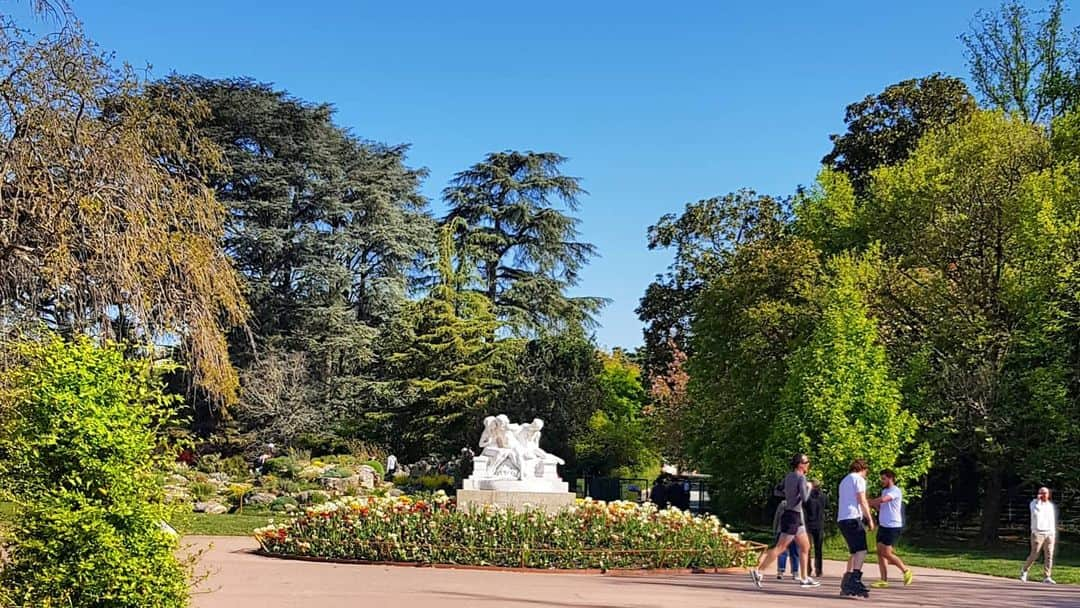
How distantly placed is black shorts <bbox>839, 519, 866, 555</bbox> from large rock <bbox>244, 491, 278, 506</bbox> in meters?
19.6

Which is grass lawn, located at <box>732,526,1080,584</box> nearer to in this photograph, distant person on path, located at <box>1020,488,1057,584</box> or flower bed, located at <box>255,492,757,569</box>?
distant person on path, located at <box>1020,488,1057,584</box>

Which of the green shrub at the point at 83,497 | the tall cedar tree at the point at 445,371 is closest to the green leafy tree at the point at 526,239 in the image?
the tall cedar tree at the point at 445,371

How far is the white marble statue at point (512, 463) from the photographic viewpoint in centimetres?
1873

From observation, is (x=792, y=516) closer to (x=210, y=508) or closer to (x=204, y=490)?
(x=210, y=508)

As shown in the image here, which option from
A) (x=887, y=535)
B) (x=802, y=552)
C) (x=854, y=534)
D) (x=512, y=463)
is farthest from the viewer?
(x=512, y=463)

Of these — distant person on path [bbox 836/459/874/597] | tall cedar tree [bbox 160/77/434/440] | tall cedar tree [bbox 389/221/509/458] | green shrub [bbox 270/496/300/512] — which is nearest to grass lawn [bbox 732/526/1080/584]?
distant person on path [bbox 836/459/874/597]

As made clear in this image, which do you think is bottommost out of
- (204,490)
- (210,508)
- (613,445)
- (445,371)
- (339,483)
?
(210,508)

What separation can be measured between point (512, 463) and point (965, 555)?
10.2m

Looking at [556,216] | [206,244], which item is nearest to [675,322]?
[556,216]

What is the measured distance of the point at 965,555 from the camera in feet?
73.3

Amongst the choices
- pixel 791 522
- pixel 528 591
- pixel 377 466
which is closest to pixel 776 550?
pixel 791 522

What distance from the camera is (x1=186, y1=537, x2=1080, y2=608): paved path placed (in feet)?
35.7

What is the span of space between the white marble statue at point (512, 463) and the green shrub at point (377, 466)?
16.2 m

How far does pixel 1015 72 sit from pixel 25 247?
116ft
